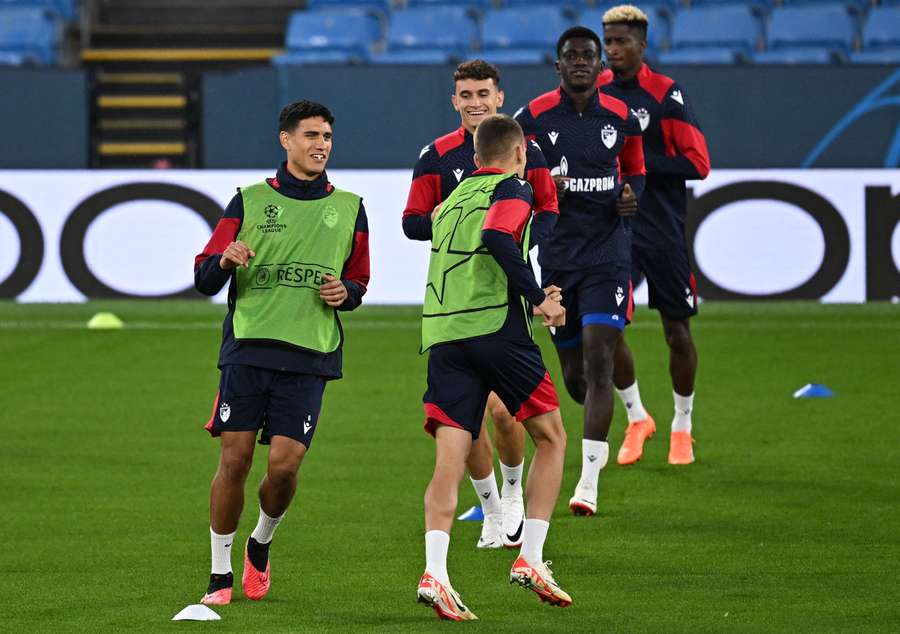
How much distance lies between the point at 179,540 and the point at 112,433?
2985mm

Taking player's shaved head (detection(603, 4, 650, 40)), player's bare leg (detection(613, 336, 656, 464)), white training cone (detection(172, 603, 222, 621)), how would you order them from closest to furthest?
white training cone (detection(172, 603, 222, 621))
player's shaved head (detection(603, 4, 650, 40))
player's bare leg (detection(613, 336, 656, 464))

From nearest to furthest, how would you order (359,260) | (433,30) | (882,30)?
(359,260) → (882,30) → (433,30)

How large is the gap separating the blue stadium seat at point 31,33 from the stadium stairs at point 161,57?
2.48 feet

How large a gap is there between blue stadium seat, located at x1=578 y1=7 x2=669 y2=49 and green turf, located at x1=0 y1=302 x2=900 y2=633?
19.9 feet

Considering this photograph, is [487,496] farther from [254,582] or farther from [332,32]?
[332,32]

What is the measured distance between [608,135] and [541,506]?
2614 mm

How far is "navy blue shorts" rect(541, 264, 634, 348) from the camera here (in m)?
8.05

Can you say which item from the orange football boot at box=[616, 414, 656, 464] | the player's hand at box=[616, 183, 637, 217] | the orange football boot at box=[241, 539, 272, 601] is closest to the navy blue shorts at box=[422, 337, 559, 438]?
the orange football boot at box=[241, 539, 272, 601]

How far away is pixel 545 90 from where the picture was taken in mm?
16516

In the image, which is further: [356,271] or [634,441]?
[634,441]

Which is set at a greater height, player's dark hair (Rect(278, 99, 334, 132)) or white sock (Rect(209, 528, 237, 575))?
player's dark hair (Rect(278, 99, 334, 132))

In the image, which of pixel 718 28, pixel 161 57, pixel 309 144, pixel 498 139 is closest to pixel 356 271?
pixel 309 144

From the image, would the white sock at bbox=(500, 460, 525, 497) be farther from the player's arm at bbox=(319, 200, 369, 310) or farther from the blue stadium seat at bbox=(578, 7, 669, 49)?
the blue stadium seat at bbox=(578, 7, 669, 49)

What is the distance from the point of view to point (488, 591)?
621 centimetres
